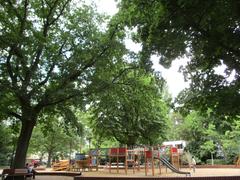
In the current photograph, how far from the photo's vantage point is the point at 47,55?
18562 mm

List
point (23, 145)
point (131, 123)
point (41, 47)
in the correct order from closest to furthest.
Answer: point (41, 47), point (23, 145), point (131, 123)

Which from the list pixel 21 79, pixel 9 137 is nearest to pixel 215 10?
pixel 21 79

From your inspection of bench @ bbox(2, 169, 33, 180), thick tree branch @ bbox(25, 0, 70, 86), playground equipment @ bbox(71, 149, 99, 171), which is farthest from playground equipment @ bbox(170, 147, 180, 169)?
thick tree branch @ bbox(25, 0, 70, 86)

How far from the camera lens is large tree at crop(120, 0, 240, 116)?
853 cm

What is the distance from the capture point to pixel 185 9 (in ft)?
28.4

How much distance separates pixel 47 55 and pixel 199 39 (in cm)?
1099

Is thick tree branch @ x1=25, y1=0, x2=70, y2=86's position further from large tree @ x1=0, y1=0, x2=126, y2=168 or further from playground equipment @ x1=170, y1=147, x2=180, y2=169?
playground equipment @ x1=170, y1=147, x2=180, y2=169

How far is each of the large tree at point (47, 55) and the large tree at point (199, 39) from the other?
8.02 meters

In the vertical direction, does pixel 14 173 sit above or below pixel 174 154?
below

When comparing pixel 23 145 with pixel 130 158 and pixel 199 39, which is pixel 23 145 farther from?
pixel 199 39

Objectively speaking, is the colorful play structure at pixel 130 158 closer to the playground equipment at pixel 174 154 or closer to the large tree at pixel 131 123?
the playground equipment at pixel 174 154

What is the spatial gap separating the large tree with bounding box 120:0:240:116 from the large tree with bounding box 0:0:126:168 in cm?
802

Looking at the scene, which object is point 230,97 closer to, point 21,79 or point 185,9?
point 185,9

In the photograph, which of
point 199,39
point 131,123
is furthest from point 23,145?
point 199,39
